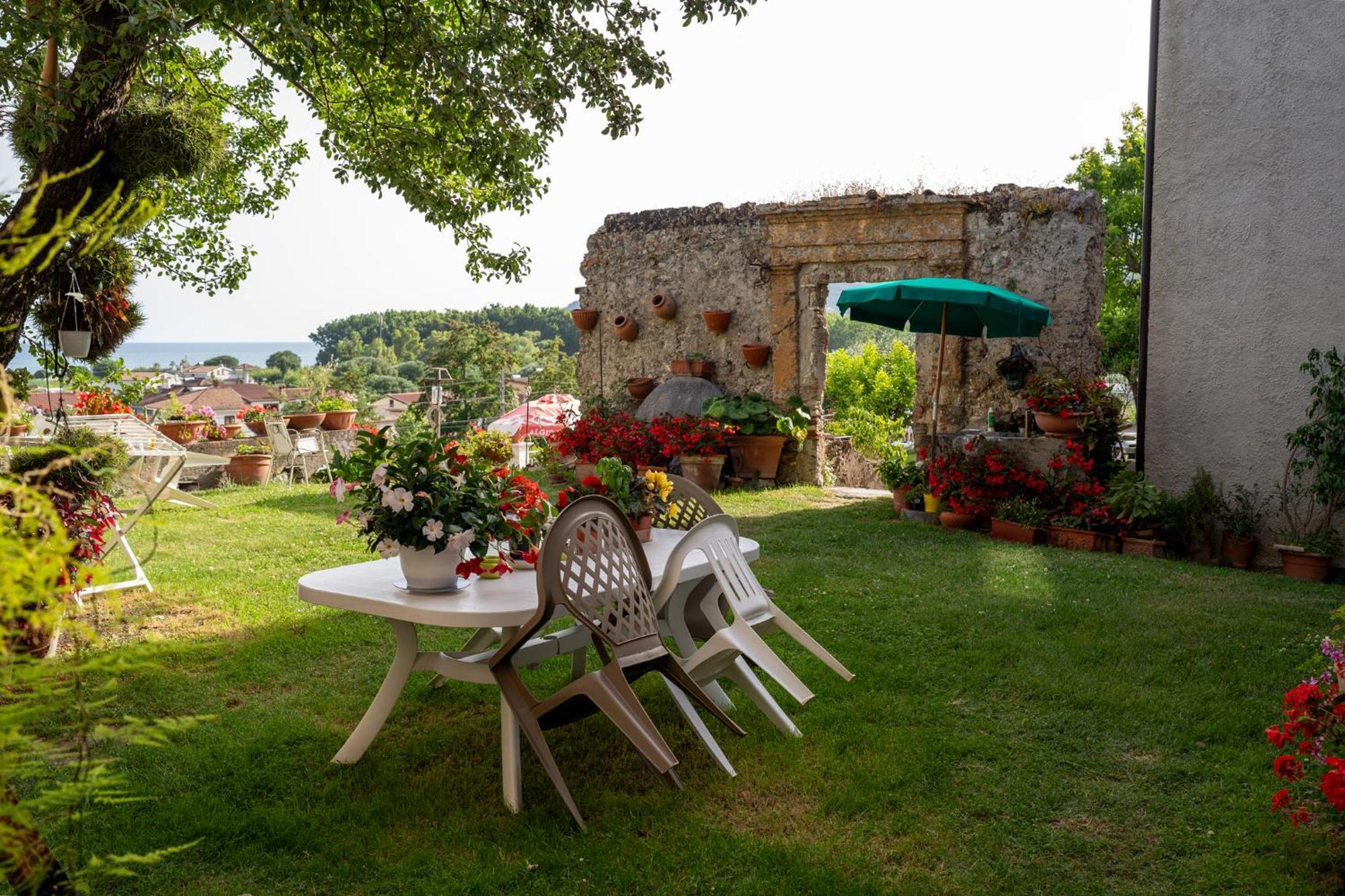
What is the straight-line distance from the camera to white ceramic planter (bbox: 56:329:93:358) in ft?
18.0

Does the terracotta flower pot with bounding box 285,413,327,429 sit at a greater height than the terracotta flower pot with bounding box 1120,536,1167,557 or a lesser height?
greater

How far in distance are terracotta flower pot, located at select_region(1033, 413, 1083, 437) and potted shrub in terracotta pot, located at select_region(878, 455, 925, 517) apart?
1104mm

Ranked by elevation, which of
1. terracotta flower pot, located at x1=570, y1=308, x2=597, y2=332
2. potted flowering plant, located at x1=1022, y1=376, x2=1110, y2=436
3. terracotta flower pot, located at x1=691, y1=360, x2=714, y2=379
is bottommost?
potted flowering plant, located at x1=1022, y1=376, x2=1110, y2=436

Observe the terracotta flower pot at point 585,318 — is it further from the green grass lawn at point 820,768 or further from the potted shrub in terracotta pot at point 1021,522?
the green grass lawn at point 820,768

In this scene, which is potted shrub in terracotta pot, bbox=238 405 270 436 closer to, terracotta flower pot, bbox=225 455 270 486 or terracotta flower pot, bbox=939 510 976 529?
terracotta flower pot, bbox=225 455 270 486

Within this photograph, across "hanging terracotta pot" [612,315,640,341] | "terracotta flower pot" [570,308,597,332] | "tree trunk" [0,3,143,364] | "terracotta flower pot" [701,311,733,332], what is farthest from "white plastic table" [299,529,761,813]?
"terracotta flower pot" [570,308,597,332]

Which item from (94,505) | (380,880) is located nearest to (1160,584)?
(380,880)

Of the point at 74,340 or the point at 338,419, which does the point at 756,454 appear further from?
the point at 74,340

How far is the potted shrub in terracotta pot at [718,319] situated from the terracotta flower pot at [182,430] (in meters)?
6.23

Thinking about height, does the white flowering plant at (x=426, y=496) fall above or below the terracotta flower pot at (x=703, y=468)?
above

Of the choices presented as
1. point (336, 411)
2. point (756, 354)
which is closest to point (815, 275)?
point (756, 354)

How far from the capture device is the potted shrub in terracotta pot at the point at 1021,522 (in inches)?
297

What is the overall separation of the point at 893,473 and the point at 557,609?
6.10m

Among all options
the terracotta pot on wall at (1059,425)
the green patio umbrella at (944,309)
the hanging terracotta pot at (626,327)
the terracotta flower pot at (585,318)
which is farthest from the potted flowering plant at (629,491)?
the terracotta flower pot at (585,318)
